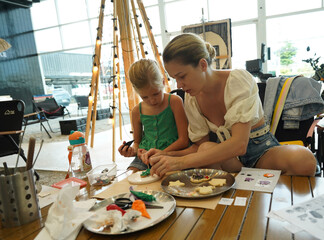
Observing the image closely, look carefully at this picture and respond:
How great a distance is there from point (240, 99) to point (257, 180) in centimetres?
37

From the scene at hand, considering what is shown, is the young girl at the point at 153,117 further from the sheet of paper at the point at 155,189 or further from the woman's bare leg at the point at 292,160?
the woman's bare leg at the point at 292,160

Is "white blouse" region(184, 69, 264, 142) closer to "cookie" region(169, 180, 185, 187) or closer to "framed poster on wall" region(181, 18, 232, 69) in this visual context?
"cookie" region(169, 180, 185, 187)

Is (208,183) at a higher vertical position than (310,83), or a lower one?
lower

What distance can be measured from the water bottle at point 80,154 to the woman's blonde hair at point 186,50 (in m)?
0.54

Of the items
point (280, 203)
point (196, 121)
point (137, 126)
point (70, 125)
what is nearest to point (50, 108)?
point (70, 125)

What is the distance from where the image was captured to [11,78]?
8.22 meters

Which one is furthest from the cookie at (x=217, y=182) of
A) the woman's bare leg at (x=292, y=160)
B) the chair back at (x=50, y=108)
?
the chair back at (x=50, y=108)

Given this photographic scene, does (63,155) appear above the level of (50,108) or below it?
below

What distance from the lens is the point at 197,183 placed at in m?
0.87

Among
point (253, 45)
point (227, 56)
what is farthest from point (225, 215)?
point (253, 45)

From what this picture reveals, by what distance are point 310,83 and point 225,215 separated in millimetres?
1215

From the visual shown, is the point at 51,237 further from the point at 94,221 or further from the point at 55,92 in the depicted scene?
the point at 55,92

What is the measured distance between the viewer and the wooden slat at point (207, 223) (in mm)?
571

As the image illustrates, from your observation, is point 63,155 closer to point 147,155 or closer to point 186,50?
point 147,155
